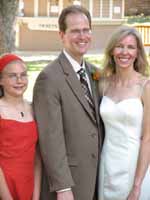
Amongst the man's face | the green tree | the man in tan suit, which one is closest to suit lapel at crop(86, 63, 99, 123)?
the man in tan suit

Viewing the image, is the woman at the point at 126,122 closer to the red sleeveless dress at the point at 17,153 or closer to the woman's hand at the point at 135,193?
the woman's hand at the point at 135,193

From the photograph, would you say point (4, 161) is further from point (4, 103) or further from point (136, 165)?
point (136, 165)

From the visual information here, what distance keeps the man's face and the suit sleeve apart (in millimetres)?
282

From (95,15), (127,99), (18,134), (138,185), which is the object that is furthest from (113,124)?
(95,15)

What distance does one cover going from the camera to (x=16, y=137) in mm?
3320

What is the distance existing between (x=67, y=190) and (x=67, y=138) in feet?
1.15

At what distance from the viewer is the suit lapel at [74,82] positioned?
11.6 feet

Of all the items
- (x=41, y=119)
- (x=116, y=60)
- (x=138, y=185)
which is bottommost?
(x=138, y=185)

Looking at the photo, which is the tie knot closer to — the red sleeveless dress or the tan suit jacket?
the tan suit jacket

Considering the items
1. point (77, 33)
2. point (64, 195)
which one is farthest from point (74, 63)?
point (64, 195)

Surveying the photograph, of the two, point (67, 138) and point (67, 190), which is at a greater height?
point (67, 138)

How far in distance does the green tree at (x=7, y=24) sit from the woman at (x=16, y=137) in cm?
338

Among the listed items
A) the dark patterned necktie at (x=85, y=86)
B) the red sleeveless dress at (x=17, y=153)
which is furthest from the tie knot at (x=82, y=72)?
the red sleeveless dress at (x=17, y=153)

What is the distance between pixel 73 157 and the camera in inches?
140
